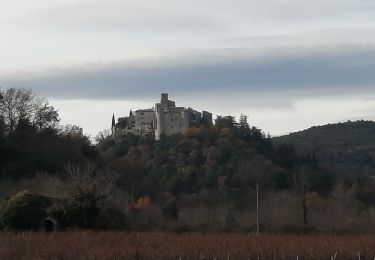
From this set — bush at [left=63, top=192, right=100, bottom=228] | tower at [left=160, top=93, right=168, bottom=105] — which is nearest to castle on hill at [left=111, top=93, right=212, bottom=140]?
tower at [left=160, top=93, right=168, bottom=105]

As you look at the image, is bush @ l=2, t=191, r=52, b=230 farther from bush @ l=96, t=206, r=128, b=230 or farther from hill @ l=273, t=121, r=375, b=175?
hill @ l=273, t=121, r=375, b=175

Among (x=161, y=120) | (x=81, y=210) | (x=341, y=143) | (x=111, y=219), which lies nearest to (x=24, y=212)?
(x=81, y=210)

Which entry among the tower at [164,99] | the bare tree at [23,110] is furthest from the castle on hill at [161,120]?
the bare tree at [23,110]

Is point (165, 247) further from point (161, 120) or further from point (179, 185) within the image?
point (161, 120)

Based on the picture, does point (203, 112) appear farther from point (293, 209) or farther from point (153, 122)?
point (293, 209)

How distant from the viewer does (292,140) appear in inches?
4491

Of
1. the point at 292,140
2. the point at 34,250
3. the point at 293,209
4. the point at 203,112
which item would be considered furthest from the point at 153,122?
the point at 34,250

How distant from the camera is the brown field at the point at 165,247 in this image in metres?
22.5

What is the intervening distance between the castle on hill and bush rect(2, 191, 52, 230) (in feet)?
223

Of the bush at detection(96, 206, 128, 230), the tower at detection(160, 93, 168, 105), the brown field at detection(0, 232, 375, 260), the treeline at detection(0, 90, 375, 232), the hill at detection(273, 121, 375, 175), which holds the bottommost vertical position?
the brown field at detection(0, 232, 375, 260)

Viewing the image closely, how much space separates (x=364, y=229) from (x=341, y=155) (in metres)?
64.9

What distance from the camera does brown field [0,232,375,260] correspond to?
73.8 feet

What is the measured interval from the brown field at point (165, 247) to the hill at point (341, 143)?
66163 millimetres

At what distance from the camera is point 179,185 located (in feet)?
209
